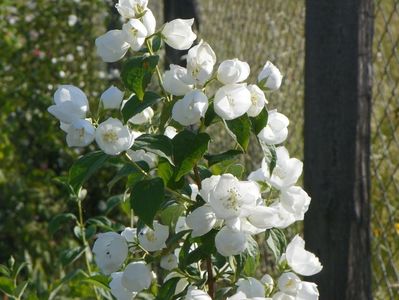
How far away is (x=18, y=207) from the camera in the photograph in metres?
5.40

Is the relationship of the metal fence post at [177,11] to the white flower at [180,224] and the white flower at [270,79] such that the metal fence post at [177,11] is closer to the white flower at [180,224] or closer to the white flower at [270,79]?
the white flower at [180,224]

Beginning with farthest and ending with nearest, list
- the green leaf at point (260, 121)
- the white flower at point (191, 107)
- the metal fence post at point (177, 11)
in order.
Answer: the metal fence post at point (177, 11) < the green leaf at point (260, 121) < the white flower at point (191, 107)

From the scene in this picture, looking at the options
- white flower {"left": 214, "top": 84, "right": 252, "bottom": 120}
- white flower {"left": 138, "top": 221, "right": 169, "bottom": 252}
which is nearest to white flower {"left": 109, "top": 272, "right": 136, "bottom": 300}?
white flower {"left": 138, "top": 221, "right": 169, "bottom": 252}

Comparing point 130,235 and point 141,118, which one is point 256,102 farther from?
point 130,235

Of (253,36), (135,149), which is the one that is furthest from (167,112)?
(253,36)

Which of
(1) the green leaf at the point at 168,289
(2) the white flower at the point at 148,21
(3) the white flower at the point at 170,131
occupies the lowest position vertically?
(1) the green leaf at the point at 168,289

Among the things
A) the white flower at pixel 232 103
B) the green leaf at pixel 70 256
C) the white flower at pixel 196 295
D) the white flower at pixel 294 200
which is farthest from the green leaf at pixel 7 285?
the white flower at pixel 232 103

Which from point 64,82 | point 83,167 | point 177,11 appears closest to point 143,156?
point 83,167

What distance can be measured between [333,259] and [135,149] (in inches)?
51.2

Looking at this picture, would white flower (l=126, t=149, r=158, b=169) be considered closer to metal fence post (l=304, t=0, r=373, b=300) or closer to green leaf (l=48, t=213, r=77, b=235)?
green leaf (l=48, t=213, r=77, b=235)

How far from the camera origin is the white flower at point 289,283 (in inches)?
74.5

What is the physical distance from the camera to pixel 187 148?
5.98 ft

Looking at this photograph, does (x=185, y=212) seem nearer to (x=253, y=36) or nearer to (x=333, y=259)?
(x=333, y=259)

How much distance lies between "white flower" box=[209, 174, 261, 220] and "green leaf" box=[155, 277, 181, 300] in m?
0.25
